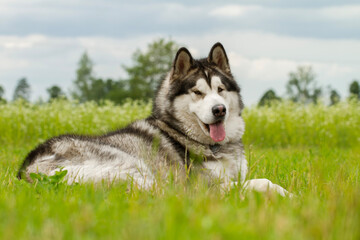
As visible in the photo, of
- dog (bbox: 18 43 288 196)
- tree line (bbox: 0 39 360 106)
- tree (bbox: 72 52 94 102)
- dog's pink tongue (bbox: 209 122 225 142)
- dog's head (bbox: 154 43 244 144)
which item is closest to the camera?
dog (bbox: 18 43 288 196)

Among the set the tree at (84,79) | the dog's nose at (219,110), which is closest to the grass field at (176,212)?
the dog's nose at (219,110)

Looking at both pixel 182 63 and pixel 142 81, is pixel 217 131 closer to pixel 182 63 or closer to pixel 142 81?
pixel 182 63

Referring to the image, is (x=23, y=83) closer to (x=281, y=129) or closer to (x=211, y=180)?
(x=281, y=129)

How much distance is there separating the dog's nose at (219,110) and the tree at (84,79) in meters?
69.5

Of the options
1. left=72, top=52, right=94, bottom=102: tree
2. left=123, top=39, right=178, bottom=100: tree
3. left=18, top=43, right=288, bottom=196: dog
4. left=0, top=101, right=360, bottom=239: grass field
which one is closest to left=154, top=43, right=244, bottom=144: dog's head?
left=18, top=43, right=288, bottom=196: dog

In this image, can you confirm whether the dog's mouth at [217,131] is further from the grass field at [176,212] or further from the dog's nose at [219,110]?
the grass field at [176,212]

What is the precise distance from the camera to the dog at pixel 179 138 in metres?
4.37

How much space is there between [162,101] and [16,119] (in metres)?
9.49

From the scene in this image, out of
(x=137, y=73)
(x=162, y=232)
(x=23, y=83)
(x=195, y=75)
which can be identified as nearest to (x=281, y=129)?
(x=195, y=75)

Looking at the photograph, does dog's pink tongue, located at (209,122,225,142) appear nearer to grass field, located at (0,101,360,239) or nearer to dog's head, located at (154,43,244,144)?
dog's head, located at (154,43,244,144)

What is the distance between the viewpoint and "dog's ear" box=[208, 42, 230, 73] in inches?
208

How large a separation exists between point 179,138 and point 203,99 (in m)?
0.69

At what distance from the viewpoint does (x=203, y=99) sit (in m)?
4.86

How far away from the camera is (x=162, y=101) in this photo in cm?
535
